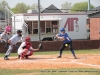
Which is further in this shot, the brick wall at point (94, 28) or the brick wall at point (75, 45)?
the brick wall at point (94, 28)

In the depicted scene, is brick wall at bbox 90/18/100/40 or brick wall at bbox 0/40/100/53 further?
brick wall at bbox 90/18/100/40

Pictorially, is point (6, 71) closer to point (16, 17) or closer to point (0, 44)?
point (0, 44)

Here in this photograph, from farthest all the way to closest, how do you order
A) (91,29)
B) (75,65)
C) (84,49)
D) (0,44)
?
(91,29)
(84,49)
(0,44)
(75,65)

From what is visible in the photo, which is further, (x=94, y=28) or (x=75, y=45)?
(x=94, y=28)

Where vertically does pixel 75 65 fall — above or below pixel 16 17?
below

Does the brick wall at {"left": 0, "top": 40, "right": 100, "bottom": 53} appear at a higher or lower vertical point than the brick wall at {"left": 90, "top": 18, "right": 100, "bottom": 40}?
lower

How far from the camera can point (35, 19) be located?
116 ft

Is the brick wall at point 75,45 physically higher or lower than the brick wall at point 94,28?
lower

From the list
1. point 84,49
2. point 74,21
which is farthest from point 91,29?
point 84,49

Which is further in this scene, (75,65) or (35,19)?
(35,19)

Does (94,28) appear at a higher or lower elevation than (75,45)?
higher

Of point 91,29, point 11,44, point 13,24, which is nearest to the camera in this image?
point 11,44

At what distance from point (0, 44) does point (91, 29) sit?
64.6 feet

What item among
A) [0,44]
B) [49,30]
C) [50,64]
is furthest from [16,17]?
[50,64]
